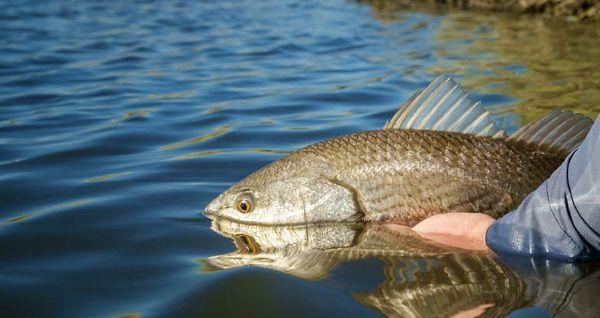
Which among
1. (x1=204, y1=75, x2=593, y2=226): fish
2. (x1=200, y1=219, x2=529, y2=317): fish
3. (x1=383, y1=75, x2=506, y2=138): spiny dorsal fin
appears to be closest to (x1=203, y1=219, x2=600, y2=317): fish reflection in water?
(x1=200, y1=219, x2=529, y2=317): fish

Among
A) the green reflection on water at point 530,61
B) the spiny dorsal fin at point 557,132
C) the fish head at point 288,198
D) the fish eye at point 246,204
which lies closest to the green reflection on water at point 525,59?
the green reflection on water at point 530,61

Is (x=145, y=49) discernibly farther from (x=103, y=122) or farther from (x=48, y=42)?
(x=103, y=122)

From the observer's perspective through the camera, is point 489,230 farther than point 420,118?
No

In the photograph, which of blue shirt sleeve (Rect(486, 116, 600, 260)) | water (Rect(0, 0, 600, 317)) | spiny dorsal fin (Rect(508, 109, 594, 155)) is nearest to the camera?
blue shirt sleeve (Rect(486, 116, 600, 260))

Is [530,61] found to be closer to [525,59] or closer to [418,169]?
[525,59]

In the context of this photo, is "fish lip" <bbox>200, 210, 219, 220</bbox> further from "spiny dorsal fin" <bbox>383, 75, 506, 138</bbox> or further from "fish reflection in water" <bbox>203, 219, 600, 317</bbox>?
"spiny dorsal fin" <bbox>383, 75, 506, 138</bbox>

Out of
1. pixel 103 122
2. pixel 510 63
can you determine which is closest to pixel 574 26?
pixel 510 63

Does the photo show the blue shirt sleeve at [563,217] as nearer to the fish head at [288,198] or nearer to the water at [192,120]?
the water at [192,120]
